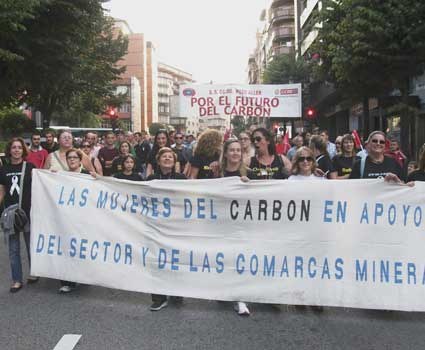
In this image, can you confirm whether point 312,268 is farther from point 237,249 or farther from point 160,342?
point 160,342

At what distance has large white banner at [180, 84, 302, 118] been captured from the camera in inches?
517

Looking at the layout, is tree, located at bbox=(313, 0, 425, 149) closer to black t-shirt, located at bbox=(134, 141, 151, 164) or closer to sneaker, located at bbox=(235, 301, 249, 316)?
black t-shirt, located at bbox=(134, 141, 151, 164)

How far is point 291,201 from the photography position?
5.02 metres

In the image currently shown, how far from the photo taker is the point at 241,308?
4.83 m

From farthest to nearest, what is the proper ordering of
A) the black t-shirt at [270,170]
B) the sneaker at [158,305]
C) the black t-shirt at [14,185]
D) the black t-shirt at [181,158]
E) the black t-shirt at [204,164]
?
the black t-shirt at [181,158]
the black t-shirt at [204,164]
the black t-shirt at [270,170]
the black t-shirt at [14,185]
the sneaker at [158,305]

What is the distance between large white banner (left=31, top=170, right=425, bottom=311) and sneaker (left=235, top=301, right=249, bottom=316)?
0.06 meters

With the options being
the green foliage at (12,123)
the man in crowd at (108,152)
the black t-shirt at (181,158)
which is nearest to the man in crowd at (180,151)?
the black t-shirt at (181,158)

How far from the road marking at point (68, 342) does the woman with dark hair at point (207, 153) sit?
265 cm

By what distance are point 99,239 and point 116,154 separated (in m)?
4.72

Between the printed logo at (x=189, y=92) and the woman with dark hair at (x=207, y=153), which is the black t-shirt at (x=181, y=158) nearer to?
the printed logo at (x=189, y=92)

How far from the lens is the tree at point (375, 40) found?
1276 centimetres

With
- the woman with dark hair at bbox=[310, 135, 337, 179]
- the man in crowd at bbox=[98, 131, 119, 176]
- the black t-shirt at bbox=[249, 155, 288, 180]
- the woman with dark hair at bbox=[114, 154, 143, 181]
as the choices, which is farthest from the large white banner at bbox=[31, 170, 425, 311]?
the man in crowd at bbox=[98, 131, 119, 176]

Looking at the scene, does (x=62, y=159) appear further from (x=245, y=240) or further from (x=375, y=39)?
(x=375, y=39)

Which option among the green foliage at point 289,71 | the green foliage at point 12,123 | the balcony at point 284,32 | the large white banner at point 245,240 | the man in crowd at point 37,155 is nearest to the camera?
the large white banner at point 245,240
